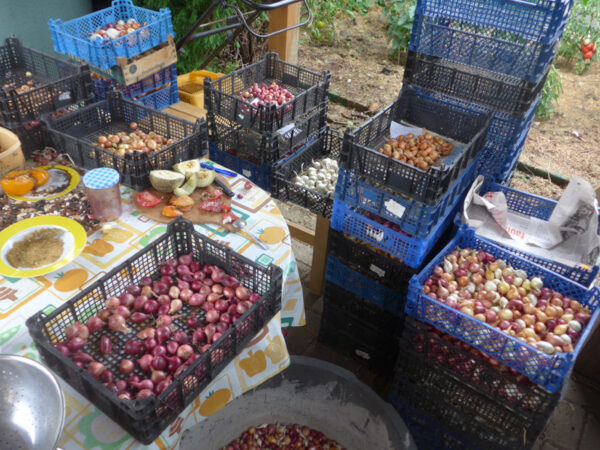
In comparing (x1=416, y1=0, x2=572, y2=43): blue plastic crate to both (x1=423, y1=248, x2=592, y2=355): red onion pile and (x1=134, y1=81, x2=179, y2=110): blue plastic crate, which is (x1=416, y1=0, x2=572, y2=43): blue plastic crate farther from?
(x1=134, y1=81, x2=179, y2=110): blue plastic crate

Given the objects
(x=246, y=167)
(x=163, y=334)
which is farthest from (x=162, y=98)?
(x=163, y=334)

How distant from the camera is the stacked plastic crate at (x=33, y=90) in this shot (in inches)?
107

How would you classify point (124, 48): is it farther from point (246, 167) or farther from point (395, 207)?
point (395, 207)

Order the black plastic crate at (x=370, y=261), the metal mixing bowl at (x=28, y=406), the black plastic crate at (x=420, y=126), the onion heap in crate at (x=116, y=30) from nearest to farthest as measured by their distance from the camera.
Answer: the metal mixing bowl at (x=28, y=406) < the black plastic crate at (x=420, y=126) < the black plastic crate at (x=370, y=261) < the onion heap in crate at (x=116, y=30)

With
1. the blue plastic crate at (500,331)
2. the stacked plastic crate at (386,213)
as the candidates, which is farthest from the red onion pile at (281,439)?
the blue plastic crate at (500,331)

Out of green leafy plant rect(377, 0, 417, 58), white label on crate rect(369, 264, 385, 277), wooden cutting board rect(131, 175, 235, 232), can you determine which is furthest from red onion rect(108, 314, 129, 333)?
green leafy plant rect(377, 0, 417, 58)

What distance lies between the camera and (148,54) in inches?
147

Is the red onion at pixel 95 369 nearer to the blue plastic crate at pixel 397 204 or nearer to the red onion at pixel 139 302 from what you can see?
the red onion at pixel 139 302

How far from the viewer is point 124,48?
3492mm

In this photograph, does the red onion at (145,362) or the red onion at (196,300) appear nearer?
the red onion at (145,362)

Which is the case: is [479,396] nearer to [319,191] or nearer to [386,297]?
[386,297]

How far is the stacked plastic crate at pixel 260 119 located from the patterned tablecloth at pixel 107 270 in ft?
2.12

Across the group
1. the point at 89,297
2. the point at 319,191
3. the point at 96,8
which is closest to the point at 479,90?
the point at 319,191

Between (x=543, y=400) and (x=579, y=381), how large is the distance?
1.48 meters
